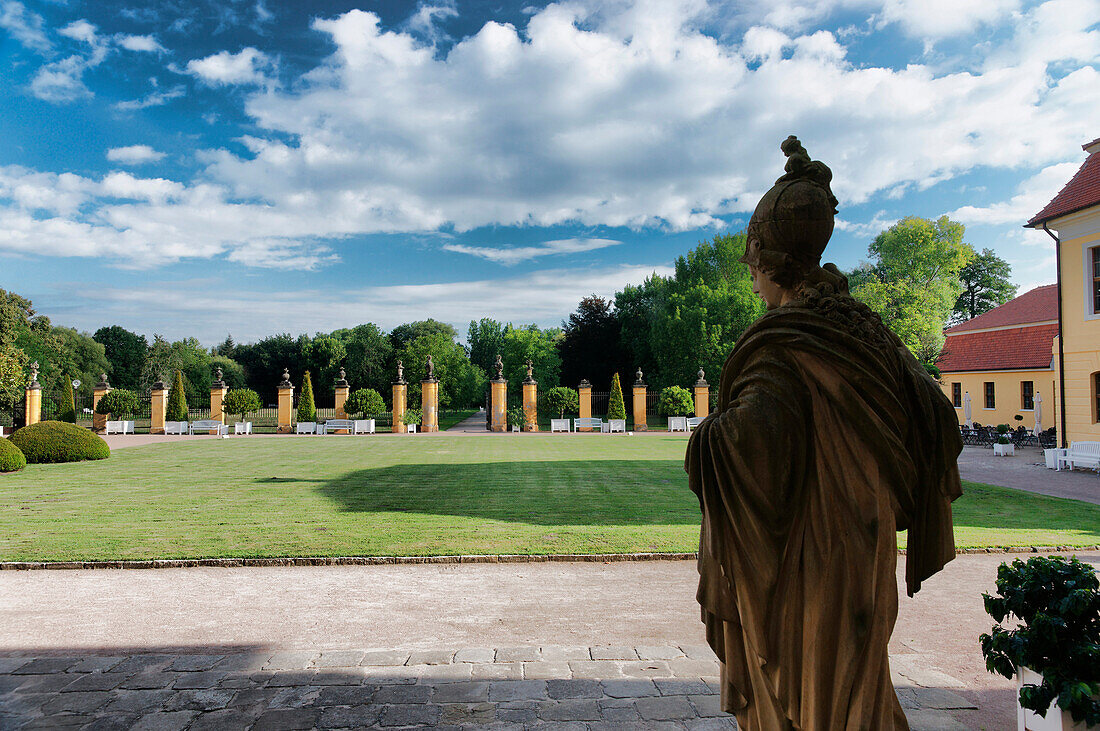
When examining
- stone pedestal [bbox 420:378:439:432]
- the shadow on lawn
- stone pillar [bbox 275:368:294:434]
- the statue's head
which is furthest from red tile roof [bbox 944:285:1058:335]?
stone pillar [bbox 275:368:294:434]

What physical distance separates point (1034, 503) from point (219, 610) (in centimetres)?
1303

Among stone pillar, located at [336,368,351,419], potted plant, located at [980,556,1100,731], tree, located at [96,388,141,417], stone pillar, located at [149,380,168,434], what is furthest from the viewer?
stone pillar, located at [336,368,351,419]

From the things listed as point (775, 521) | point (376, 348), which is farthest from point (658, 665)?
point (376, 348)

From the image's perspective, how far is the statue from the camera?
1.84 m

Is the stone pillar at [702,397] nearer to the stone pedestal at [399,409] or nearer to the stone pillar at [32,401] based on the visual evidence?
the stone pedestal at [399,409]

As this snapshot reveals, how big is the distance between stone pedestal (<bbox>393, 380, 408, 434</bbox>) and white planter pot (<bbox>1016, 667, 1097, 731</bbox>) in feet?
106

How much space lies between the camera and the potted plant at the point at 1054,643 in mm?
2801

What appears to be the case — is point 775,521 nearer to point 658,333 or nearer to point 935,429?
point 935,429

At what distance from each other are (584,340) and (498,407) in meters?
17.6

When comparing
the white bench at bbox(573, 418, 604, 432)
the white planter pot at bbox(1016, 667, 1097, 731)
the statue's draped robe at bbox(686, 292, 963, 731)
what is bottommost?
the white bench at bbox(573, 418, 604, 432)

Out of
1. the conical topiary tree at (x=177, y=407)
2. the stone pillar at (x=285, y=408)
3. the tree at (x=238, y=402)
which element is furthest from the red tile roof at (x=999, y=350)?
the conical topiary tree at (x=177, y=407)

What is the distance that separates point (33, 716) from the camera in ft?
11.9

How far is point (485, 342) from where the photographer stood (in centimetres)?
6062

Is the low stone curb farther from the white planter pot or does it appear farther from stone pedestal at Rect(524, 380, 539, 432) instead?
stone pedestal at Rect(524, 380, 539, 432)
